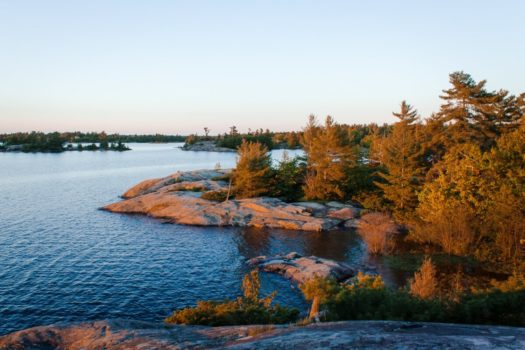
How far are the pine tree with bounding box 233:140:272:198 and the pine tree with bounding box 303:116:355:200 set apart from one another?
23.4ft

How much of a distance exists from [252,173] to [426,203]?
29056mm

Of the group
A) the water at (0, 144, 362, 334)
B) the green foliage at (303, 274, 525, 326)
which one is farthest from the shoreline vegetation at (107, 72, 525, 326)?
the water at (0, 144, 362, 334)

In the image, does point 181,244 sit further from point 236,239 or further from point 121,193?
point 121,193

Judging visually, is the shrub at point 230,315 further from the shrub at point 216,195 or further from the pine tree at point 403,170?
the shrub at point 216,195

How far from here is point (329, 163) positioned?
206ft

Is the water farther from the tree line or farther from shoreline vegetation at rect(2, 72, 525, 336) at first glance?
the tree line

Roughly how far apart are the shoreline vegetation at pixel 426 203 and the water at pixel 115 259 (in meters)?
6.00

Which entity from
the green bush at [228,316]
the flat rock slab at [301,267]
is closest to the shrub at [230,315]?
the green bush at [228,316]

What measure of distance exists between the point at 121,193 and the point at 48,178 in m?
28.2

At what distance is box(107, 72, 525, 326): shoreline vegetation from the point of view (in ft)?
54.3

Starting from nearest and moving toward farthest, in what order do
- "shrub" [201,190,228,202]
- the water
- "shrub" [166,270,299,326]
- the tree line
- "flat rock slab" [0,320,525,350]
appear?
"flat rock slab" [0,320,525,350], "shrub" [166,270,299,326], the water, the tree line, "shrub" [201,190,228,202]

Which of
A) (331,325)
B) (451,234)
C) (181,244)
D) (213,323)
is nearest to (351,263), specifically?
(451,234)

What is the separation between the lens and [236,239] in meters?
46.5

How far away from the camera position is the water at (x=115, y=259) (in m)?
27.6
